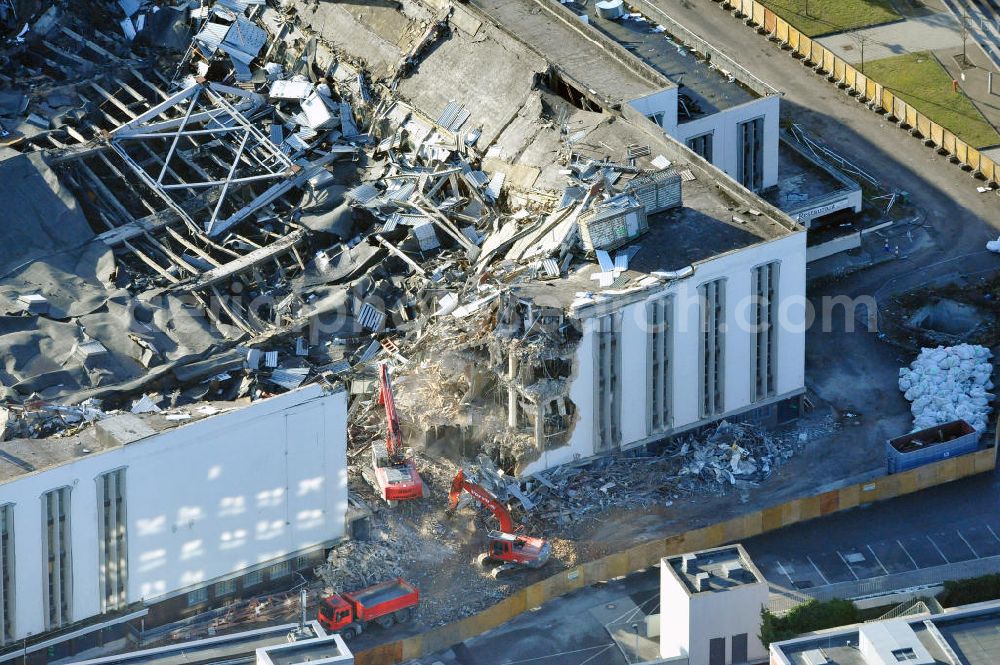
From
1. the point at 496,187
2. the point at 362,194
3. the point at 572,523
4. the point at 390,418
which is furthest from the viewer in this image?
the point at 362,194

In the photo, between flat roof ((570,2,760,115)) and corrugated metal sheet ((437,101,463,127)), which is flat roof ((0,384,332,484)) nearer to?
corrugated metal sheet ((437,101,463,127))

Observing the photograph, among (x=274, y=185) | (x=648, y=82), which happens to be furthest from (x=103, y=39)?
(x=648, y=82)

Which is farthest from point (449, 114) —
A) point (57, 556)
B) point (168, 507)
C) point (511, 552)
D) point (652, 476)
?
point (57, 556)

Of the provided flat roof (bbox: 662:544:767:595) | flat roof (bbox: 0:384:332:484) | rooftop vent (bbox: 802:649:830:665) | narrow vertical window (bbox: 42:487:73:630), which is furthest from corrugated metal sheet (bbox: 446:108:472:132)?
rooftop vent (bbox: 802:649:830:665)

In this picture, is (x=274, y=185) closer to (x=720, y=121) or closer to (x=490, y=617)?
(x=720, y=121)

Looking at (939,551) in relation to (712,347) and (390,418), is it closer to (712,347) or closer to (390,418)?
(712,347)

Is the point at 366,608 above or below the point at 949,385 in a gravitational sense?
below

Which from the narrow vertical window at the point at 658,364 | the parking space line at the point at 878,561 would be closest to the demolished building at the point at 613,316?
the narrow vertical window at the point at 658,364
